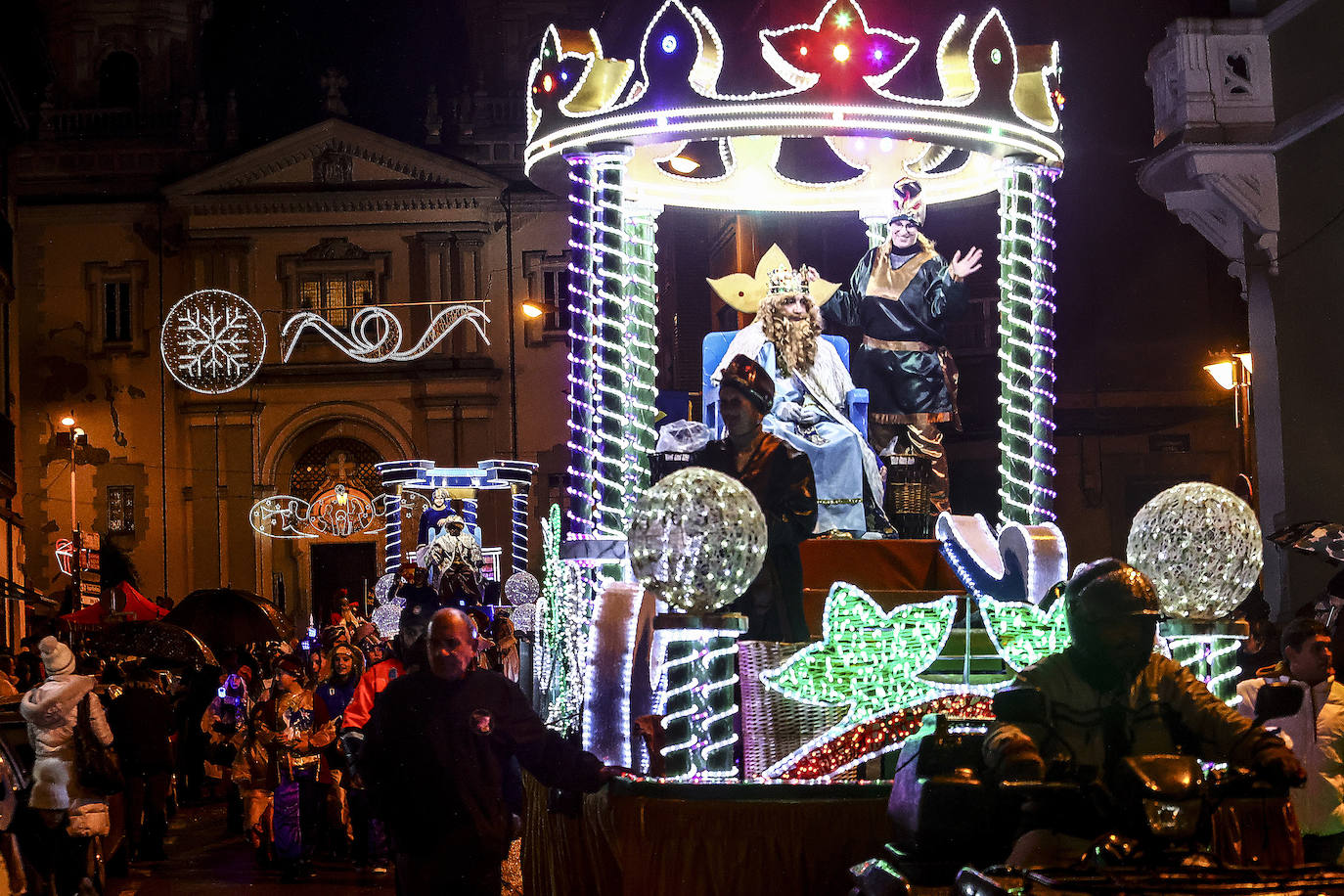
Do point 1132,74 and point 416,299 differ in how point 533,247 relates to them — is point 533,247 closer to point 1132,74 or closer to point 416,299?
point 416,299

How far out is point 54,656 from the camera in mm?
10898

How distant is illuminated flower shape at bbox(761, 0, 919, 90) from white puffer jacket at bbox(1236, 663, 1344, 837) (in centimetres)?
528

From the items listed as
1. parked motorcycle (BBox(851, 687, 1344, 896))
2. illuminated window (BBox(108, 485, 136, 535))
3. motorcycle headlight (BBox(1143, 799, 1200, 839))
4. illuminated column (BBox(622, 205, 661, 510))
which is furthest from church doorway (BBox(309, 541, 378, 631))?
motorcycle headlight (BBox(1143, 799, 1200, 839))

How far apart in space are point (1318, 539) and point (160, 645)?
13695 mm

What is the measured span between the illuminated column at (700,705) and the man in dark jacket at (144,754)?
690cm

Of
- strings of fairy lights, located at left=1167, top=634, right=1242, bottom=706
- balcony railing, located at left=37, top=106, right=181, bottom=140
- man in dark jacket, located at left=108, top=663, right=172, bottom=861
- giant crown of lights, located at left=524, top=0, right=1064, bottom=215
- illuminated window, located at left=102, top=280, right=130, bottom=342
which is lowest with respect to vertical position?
man in dark jacket, located at left=108, top=663, right=172, bottom=861

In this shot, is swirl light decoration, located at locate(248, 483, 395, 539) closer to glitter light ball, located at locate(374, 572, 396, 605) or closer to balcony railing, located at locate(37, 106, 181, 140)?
balcony railing, located at locate(37, 106, 181, 140)

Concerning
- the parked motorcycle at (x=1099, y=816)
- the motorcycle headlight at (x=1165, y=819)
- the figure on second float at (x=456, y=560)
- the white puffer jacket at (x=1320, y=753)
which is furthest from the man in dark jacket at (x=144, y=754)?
the motorcycle headlight at (x=1165, y=819)

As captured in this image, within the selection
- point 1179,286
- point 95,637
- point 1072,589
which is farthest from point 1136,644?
point 95,637

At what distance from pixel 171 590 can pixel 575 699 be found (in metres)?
29.9

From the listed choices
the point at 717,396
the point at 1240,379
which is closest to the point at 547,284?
the point at 1240,379

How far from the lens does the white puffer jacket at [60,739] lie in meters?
10.8

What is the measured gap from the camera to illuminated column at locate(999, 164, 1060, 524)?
12.6 metres

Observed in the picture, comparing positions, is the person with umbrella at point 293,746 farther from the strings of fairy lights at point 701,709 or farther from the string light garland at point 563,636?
the strings of fairy lights at point 701,709
